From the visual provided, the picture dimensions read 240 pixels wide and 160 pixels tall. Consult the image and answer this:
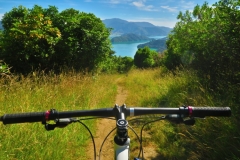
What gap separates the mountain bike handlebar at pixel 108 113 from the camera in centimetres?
140

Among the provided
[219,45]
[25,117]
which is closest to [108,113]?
[25,117]

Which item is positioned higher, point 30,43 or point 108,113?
point 30,43

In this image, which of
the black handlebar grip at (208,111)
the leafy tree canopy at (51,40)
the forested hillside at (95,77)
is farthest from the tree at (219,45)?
the leafy tree canopy at (51,40)

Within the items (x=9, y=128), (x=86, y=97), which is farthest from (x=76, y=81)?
(x=9, y=128)

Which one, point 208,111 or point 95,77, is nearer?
point 208,111

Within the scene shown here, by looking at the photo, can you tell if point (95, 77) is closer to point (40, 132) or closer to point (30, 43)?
point (30, 43)

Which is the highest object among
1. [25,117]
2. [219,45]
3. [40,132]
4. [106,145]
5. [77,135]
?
[219,45]

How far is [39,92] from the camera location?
16.5ft

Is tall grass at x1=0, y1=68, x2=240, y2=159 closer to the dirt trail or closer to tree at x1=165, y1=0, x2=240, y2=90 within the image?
the dirt trail

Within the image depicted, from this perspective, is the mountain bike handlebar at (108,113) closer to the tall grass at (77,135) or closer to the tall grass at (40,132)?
the tall grass at (77,135)

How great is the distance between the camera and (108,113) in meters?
1.45

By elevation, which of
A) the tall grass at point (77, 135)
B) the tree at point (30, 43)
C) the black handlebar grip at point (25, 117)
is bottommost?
the tall grass at point (77, 135)

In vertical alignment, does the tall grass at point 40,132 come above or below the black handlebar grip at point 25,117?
below

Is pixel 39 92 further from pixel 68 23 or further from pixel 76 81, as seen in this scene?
pixel 68 23
